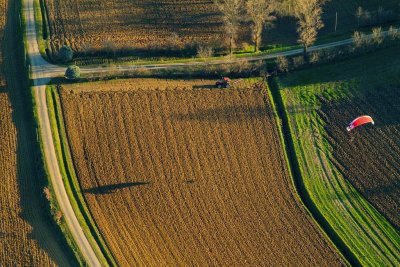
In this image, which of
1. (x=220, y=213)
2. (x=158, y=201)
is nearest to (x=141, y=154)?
(x=158, y=201)

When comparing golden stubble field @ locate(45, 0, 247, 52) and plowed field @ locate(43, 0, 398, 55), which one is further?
plowed field @ locate(43, 0, 398, 55)

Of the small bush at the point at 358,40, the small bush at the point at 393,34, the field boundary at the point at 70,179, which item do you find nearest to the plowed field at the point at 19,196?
the field boundary at the point at 70,179

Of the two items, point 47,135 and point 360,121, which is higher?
point 47,135

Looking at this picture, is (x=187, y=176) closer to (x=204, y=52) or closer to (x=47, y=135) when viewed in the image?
(x=47, y=135)

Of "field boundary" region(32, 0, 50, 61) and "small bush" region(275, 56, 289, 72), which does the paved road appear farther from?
"small bush" region(275, 56, 289, 72)

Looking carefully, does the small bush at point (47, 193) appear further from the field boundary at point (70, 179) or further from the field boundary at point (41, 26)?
the field boundary at point (41, 26)

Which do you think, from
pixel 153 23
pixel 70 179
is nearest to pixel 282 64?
pixel 153 23

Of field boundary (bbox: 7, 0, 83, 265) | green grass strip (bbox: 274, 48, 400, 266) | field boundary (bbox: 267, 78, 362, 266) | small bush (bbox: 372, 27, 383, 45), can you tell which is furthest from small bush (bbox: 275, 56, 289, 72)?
field boundary (bbox: 7, 0, 83, 265)
